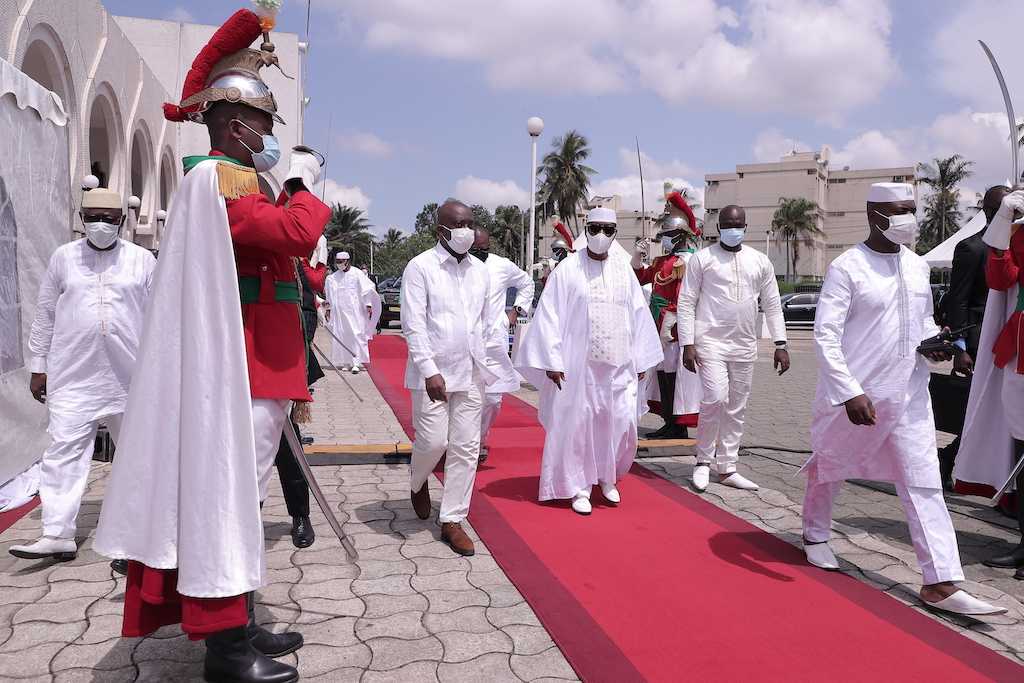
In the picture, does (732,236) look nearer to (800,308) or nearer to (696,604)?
(696,604)

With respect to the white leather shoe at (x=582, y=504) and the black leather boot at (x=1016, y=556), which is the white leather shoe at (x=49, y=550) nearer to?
the white leather shoe at (x=582, y=504)

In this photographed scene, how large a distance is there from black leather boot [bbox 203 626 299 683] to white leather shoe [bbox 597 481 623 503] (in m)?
2.73

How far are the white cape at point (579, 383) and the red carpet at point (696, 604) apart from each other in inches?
11.4

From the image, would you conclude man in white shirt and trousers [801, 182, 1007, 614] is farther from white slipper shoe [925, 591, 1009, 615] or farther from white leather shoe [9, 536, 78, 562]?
white leather shoe [9, 536, 78, 562]

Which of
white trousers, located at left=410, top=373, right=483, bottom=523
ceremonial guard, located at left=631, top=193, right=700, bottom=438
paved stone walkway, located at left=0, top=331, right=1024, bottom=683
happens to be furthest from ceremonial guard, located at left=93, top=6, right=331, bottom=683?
ceremonial guard, located at left=631, top=193, right=700, bottom=438

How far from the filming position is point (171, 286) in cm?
234

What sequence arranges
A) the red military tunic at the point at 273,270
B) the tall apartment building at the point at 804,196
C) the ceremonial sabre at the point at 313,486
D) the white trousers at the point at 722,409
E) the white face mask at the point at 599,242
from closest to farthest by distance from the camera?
1. the red military tunic at the point at 273,270
2. the ceremonial sabre at the point at 313,486
3. the white face mask at the point at 599,242
4. the white trousers at the point at 722,409
5. the tall apartment building at the point at 804,196

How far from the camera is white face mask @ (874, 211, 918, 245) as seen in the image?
3492 millimetres

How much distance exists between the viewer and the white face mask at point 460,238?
4285 millimetres

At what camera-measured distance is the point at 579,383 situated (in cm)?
488

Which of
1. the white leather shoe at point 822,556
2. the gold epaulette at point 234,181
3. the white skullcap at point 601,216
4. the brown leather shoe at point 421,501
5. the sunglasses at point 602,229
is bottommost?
the white leather shoe at point 822,556

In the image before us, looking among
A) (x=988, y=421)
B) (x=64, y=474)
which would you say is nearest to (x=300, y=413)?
(x=64, y=474)

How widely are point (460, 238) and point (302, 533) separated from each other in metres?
1.83

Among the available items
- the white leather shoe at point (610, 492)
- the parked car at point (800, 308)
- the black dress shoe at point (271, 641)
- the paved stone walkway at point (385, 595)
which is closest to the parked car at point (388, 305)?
the parked car at point (800, 308)
